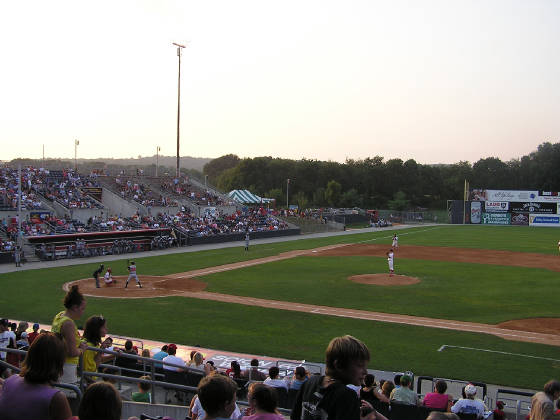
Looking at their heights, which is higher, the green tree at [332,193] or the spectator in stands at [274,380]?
the green tree at [332,193]

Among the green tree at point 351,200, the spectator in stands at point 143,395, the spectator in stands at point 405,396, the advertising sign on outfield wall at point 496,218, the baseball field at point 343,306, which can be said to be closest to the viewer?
the spectator in stands at point 143,395

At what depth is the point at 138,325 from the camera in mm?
18453

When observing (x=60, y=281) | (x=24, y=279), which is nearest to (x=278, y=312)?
(x=60, y=281)

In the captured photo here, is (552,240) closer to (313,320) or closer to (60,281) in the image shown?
(313,320)

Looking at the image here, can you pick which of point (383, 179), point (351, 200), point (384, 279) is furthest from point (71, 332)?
point (383, 179)

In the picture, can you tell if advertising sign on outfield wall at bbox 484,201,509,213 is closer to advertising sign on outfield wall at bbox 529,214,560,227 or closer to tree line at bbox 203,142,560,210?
advertising sign on outfield wall at bbox 529,214,560,227

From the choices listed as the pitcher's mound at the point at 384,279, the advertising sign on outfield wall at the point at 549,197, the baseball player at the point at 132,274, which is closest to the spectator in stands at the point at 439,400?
the pitcher's mound at the point at 384,279

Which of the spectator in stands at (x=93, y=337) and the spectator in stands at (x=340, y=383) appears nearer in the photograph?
the spectator in stands at (x=340, y=383)

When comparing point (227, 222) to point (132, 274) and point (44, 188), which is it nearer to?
point (44, 188)

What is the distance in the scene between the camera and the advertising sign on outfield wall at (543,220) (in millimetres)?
Answer: 81938

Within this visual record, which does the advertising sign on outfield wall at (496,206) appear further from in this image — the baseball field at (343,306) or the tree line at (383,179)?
the baseball field at (343,306)

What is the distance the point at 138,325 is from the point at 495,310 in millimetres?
14466

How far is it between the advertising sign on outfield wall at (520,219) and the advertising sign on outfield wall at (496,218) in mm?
610

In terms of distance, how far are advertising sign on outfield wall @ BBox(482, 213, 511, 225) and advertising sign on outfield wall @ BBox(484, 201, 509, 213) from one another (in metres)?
0.75
